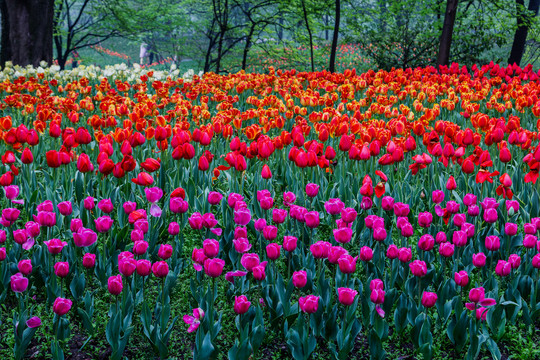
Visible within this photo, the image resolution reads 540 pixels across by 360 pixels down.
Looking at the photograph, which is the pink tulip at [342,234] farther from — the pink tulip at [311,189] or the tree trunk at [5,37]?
the tree trunk at [5,37]

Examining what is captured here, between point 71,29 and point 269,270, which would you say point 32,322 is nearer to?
point 269,270

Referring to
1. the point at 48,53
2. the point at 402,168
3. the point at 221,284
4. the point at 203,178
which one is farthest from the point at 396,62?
the point at 221,284

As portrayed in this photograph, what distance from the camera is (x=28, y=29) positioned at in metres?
11.6

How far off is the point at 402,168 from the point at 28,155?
114 inches

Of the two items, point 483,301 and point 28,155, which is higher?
point 28,155

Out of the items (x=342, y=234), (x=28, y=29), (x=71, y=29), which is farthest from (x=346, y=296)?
(x=71, y=29)

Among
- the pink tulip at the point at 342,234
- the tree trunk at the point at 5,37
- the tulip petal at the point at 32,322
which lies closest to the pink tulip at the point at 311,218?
the pink tulip at the point at 342,234

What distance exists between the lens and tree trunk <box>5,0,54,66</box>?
37.4ft

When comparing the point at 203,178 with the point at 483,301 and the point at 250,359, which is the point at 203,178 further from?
the point at 483,301

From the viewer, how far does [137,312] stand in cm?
274

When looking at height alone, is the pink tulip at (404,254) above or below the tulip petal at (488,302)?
above

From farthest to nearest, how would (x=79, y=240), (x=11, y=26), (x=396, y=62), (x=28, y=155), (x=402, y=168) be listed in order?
(x=396, y=62)
(x=11, y=26)
(x=402, y=168)
(x=28, y=155)
(x=79, y=240)

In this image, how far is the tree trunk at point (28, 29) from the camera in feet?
37.4

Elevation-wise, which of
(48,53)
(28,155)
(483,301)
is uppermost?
(48,53)
